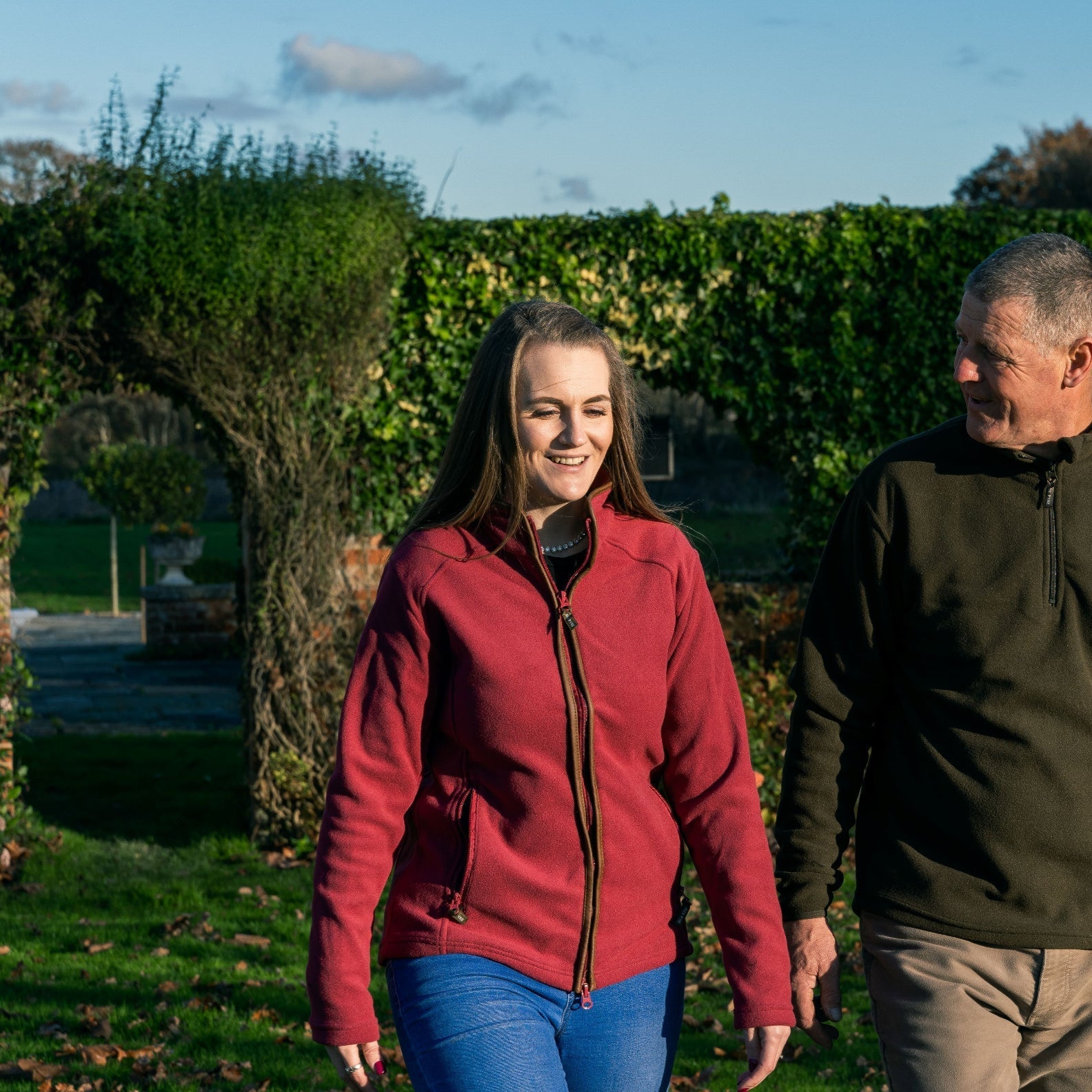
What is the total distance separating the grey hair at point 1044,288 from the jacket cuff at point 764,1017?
1.29m

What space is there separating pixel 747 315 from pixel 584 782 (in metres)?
5.82

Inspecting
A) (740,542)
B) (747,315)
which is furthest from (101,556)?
(747,315)

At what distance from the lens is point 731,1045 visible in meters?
4.86

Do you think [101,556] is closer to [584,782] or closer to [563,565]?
[563,565]

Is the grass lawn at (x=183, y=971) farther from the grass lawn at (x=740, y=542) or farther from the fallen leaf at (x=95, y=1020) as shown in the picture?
the grass lawn at (x=740, y=542)

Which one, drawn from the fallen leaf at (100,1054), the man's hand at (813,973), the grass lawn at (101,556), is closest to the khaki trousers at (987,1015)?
the man's hand at (813,973)

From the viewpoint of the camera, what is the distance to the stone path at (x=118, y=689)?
1155 cm

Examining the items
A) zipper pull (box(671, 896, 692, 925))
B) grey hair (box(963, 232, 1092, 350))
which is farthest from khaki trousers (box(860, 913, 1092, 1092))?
grey hair (box(963, 232, 1092, 350))

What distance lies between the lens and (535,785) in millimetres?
2117

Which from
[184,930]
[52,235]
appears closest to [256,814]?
[184,930]

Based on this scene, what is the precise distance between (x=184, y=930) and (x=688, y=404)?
23959 millimetres

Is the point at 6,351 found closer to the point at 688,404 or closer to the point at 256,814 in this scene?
the point at 256,814

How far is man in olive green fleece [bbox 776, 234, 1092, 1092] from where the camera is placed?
2.30 meters

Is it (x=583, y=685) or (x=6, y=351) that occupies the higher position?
(x=6, y=351)
